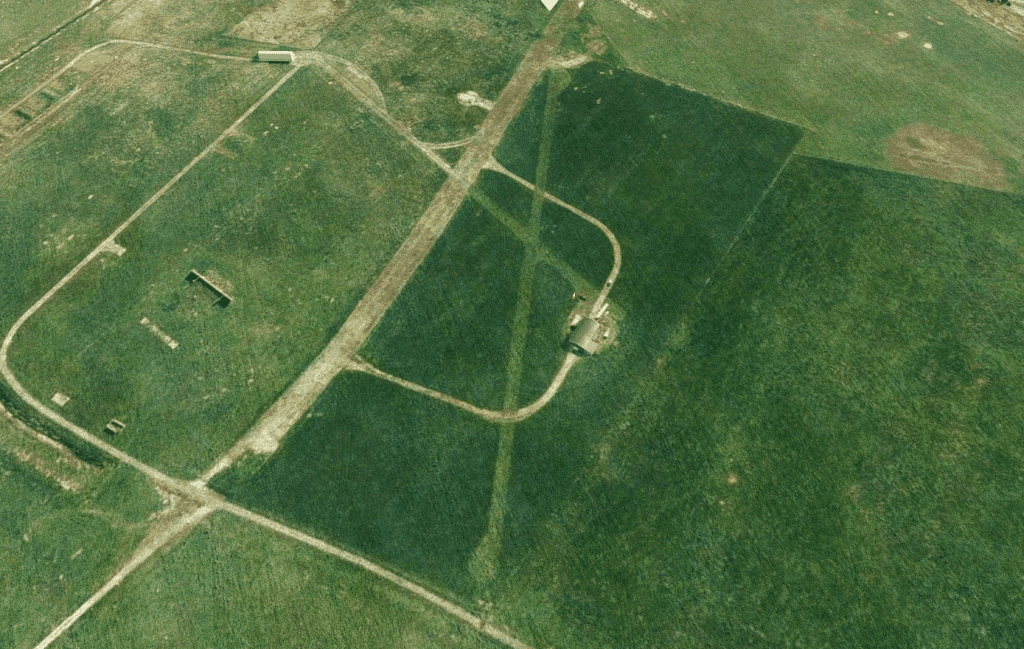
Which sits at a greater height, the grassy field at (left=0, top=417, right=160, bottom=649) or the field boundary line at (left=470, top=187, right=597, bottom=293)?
the field boundary line at (left=470, top=187, right=597, bottom=293)

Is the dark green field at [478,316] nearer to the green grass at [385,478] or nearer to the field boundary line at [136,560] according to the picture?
the green grass at [385,478]

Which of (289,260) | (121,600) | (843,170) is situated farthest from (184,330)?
(843,170)

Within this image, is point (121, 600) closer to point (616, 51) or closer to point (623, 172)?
point (623, 172)

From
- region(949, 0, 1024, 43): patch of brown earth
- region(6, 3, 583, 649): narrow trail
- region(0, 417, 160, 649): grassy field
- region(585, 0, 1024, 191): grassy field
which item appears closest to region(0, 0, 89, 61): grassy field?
region(6, 3, 583, 649): narrow trail

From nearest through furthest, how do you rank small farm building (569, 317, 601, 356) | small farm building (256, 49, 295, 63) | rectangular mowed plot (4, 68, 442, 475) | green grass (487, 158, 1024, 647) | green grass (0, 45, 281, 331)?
green grass (487, 158, 1024, 647), rectangular mowed plot (4, 68, 442, 475), small farm building (569, 317, 601, 356), green grass (0, 45, 281, 331), small farm building (256, 49, 295, 63)

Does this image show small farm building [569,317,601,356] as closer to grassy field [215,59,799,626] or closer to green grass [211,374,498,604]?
grassy field [215,59,799,626]

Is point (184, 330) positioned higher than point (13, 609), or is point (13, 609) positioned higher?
point (184, 330)

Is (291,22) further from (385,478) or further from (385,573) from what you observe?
(385,573)
